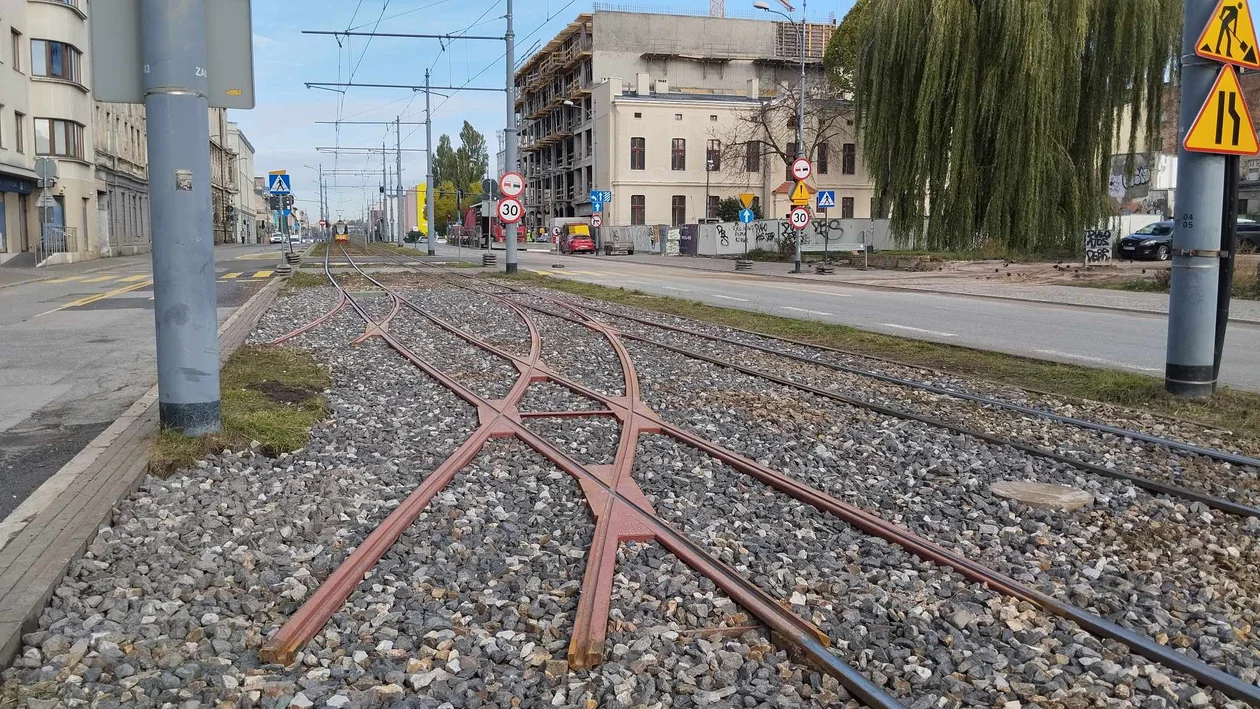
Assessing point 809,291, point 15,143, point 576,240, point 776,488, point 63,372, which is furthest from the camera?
point 576,240

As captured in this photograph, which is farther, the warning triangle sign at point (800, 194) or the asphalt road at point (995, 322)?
the warning triangle sign at point (800, 194)

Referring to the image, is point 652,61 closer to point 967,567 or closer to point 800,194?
point 800,194

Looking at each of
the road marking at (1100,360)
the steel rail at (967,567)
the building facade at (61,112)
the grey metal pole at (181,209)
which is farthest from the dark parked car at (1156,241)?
the building facade at (61,112)

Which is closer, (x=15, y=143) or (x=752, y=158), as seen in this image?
(x=15, y=143)

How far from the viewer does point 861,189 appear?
6950 cm

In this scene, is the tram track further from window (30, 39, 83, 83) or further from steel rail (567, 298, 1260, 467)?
window (30, 39, 83, 83)

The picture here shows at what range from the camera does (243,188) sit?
125750mm

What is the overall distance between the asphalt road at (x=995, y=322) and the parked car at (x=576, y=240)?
32312 millimetres

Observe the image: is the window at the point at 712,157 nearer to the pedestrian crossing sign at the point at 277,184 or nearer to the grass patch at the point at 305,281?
the pedestrian crossing sign at the point at 277,184

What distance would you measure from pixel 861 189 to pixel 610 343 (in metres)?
60.6

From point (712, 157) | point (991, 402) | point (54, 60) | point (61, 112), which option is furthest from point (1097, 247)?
point (54, 60)

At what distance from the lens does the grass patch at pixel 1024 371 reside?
7.85 m

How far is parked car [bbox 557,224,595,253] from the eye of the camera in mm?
59125

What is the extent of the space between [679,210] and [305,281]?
45607mm
